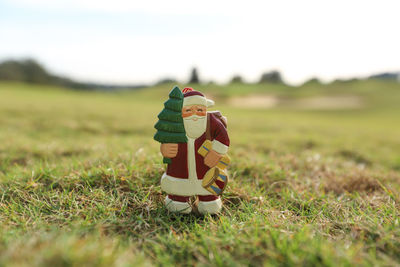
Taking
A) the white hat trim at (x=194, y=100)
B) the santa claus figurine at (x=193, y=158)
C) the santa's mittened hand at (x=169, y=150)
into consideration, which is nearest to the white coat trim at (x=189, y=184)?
the santa claus figurine at (x=193, y=158)

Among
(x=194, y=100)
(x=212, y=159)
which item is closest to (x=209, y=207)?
(x=212, y=159)

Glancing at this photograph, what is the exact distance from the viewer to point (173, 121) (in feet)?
7.72

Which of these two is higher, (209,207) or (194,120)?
(194,120)

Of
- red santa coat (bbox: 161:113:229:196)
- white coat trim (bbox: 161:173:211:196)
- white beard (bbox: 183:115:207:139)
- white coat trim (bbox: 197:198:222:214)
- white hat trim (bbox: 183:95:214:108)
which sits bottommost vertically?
white coat trim (bbox: 197:198:222:214)

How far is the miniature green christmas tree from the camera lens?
2.35 meters

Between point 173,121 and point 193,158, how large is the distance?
1.24 ft

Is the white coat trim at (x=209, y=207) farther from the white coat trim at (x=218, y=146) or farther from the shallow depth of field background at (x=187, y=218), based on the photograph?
the white coat trim at (x=218, y=146)

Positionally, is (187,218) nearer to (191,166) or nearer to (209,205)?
(209,205)

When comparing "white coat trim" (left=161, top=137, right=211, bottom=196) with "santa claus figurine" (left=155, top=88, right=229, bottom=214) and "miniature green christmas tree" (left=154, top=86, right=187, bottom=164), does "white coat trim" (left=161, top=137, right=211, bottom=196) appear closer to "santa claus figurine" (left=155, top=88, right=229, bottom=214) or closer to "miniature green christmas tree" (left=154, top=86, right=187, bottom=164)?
"santa claus figurine" (left=155, top=88, right=229, bottom=214)

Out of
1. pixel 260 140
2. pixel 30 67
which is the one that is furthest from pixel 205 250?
pixel 30 67

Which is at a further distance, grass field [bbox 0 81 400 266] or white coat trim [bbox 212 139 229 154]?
white coat trim [bbox 212 139 229 154]

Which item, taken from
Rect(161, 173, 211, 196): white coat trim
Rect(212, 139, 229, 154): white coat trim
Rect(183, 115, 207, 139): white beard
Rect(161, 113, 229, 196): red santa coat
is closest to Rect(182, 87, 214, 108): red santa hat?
Rect(183, 115, 207, 139): white beard

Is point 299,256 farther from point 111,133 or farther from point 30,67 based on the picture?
point 30,67

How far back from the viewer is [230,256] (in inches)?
67.0
